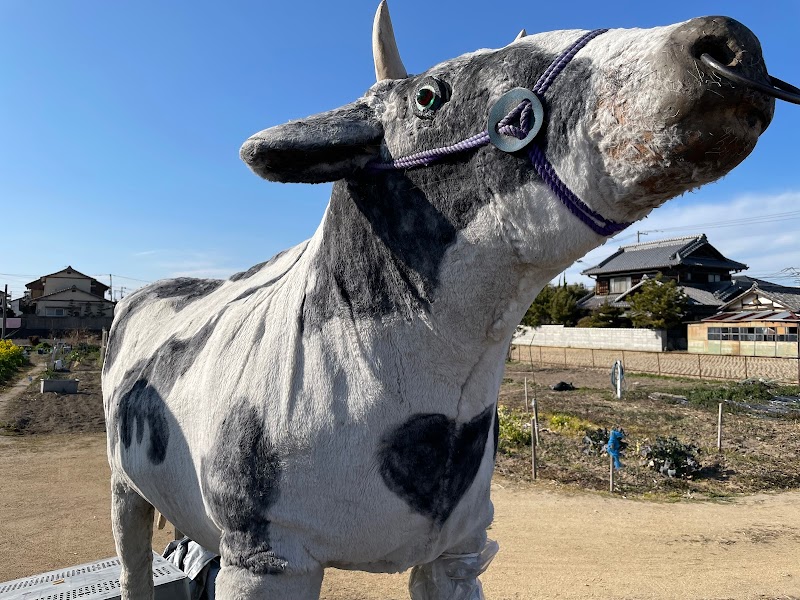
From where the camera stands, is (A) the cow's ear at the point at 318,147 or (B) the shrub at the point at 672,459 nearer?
(A) the cow's ear at the point at 318,147

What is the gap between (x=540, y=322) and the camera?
35.3 meters

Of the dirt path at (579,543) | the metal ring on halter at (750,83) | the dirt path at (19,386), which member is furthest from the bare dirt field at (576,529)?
the dirt path at (19,386)

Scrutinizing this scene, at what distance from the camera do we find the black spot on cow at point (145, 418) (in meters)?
1.89

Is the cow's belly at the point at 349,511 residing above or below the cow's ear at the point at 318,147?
below

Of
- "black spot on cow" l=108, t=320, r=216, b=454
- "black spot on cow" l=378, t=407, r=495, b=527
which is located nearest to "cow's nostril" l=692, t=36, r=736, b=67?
"black spot on cow" l=378, t=407, r=495, b=527

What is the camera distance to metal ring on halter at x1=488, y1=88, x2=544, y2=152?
1.11m

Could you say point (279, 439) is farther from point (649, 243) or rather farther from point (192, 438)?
point (649, 243)

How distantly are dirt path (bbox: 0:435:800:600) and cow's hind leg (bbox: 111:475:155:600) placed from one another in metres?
3.08

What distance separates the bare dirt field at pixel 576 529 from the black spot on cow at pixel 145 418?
160 inches

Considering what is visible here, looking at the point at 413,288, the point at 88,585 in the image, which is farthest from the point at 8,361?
the point at 413,288

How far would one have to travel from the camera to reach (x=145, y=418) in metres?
1.99

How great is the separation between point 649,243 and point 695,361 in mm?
15347

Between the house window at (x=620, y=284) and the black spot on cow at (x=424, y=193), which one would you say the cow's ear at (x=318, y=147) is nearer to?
the black spot on cow at (x=424, y=193)

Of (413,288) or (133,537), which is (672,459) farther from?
(413,288)
